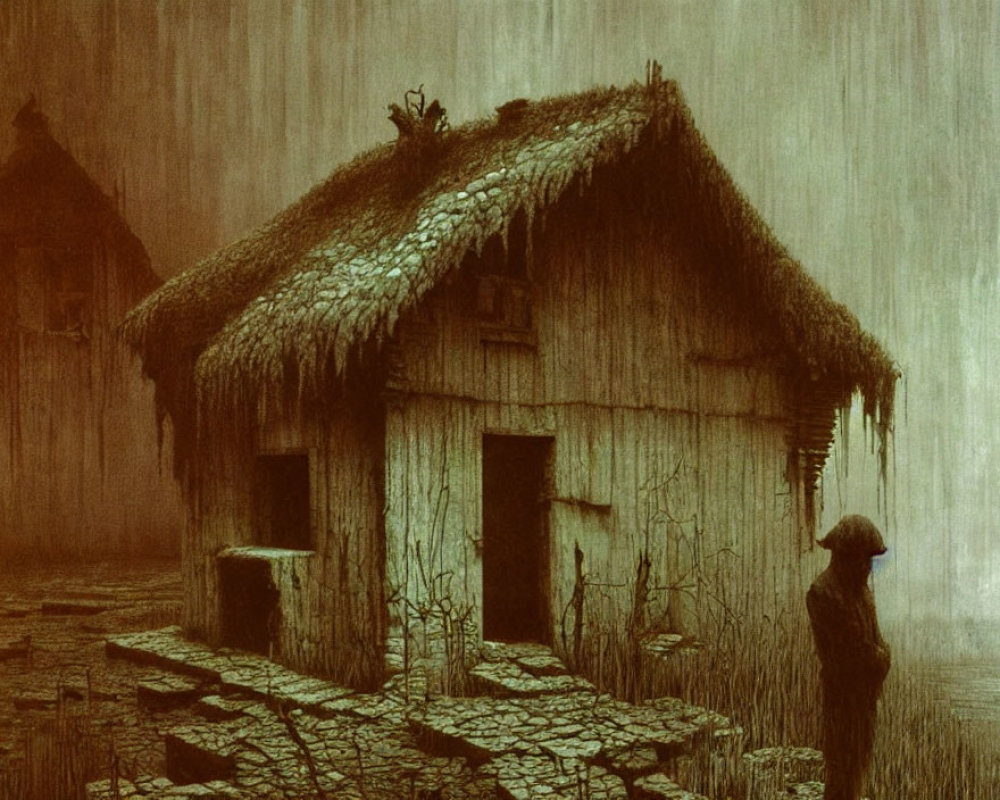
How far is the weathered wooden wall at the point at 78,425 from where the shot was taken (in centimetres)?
1792

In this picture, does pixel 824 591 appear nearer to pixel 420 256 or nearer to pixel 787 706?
pixel 787 706

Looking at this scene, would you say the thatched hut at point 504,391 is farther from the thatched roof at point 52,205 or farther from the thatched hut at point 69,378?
the thatched roof at point 52,205

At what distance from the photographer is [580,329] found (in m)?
10.5

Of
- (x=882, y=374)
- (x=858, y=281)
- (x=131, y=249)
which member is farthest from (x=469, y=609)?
(x=858, y=281)

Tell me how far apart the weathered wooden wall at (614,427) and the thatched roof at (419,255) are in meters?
0.59

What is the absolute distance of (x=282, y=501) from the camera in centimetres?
1145

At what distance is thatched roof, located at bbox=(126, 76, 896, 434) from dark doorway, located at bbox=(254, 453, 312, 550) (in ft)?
4.35

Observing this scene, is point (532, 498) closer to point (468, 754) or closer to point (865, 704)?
point (468, 754)

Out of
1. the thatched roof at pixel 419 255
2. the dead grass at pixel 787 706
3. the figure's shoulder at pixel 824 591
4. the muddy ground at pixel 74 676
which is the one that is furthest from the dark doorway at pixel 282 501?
the figure's shoulder at pixel 824 591

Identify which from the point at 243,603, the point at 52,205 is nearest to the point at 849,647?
the point at 243,603

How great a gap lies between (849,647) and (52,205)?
57.8 feet

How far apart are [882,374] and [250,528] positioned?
7.35 meters

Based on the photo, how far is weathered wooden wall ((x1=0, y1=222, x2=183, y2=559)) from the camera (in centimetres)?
1792

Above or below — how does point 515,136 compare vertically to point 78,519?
above
